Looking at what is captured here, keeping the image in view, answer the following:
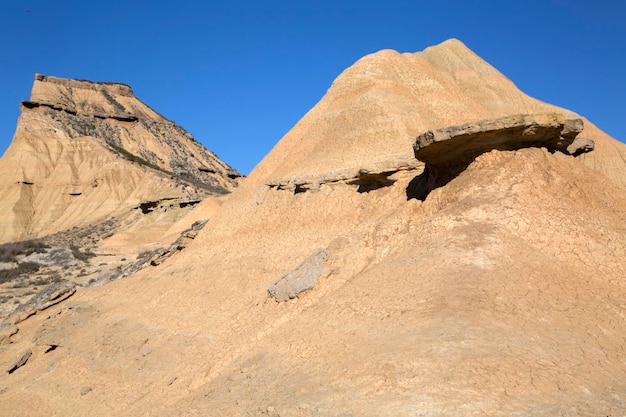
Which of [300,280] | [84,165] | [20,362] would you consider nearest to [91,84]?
[84,165]

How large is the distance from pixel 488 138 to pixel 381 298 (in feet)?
11.0

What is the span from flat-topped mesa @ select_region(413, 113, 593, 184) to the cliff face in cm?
3310

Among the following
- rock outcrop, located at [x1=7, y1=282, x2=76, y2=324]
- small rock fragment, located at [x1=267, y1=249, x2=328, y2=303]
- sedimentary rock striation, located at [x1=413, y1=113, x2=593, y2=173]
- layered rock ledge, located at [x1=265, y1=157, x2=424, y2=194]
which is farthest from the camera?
rock outcrop, located at [x1=7, y1=282, x2=76, y2=324]

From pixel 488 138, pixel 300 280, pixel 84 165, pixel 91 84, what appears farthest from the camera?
pixel 91 84

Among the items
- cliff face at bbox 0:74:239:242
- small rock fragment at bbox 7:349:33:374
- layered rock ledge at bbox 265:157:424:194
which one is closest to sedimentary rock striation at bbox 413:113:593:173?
layered rock ledge at bbox 265:157:424:194

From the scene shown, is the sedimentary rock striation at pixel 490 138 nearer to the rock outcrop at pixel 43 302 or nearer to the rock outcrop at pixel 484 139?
the rock outcrop at pixel 484 139

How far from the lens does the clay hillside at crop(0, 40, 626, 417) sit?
5.09 meters

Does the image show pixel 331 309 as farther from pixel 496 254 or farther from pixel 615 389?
pixel 615 389

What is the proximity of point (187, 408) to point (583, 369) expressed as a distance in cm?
493

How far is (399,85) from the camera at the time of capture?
16438 millimetres

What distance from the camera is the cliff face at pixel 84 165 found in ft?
157

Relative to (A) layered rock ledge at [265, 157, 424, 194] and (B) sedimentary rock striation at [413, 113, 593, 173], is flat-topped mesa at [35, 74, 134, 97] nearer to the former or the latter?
(A) layered rock ledge at [265, 157, 424, 194]

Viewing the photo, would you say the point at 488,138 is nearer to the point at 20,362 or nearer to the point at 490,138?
the point at 490,138

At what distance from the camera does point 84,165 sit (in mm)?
54219
